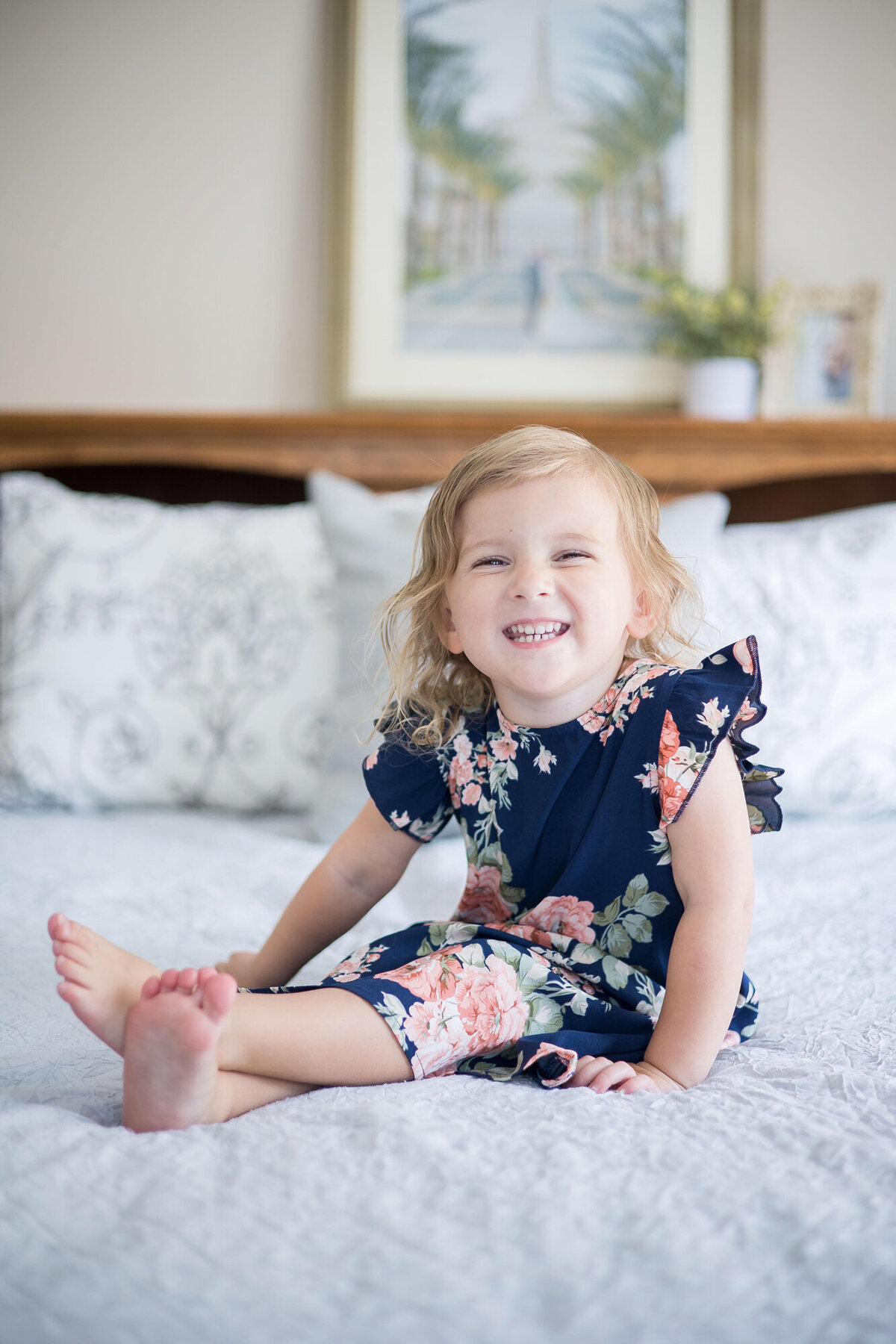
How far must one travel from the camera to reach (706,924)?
2.40 ft

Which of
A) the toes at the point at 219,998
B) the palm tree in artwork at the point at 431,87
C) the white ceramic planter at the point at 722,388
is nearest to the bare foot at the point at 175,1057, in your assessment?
the toes at the point at 219,998

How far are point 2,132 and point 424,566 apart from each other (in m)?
1.55

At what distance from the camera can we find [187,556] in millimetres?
1472

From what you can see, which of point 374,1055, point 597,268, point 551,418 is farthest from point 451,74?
point 374,1055

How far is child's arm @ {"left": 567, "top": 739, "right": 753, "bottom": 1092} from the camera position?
2.29ft

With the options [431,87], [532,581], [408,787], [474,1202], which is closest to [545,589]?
[532,581]

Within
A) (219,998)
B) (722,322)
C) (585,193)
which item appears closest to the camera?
(219,998)

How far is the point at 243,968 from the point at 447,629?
337 millimetres

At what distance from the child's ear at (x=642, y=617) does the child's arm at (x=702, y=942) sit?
15 centimetres

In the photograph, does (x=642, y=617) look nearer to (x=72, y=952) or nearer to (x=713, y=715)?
(x=713, y=715)

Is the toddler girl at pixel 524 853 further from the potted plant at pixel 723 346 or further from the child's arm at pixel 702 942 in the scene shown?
the potted plant at pixel 723 346

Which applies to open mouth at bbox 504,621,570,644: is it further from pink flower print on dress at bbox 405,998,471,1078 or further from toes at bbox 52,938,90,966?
toes at bbox 52,938,90,966

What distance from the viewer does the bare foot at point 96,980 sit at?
0.64 meters

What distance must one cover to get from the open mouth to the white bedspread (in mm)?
321
